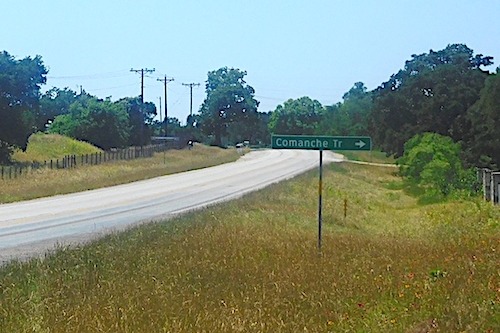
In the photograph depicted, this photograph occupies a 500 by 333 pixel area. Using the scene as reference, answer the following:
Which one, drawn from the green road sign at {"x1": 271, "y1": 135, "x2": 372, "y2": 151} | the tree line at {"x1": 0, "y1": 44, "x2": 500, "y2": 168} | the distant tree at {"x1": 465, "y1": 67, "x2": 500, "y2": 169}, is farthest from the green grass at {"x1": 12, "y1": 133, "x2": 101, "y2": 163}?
the green road sign at {"x1": 271, "y1": 135, "x2": 372, "y2": 151}

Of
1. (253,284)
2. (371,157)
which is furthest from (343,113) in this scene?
(253,284)

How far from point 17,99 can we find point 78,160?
23.6ft

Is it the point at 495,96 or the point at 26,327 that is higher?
the point at 495,96

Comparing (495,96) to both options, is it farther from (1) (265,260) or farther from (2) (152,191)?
(1) (265,260)

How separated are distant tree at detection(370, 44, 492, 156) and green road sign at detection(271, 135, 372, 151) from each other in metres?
46.1

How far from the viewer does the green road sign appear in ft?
45.4

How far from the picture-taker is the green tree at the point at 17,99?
217ft

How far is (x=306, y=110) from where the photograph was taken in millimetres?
143625

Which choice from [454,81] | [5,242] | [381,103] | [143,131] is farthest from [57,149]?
[5,242]

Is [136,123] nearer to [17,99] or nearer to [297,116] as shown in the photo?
[297,116]

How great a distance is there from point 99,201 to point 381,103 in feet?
124

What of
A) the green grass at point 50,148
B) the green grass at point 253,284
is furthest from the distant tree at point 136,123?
the green grass at point 253,284

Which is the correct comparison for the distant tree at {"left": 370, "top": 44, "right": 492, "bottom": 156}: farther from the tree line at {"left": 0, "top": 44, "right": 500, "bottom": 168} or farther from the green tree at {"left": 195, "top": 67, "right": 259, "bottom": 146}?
the green tree at {"left": 195, "top": 67, "right": 259, "bottom": 146}

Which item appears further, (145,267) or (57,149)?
(57,149)
